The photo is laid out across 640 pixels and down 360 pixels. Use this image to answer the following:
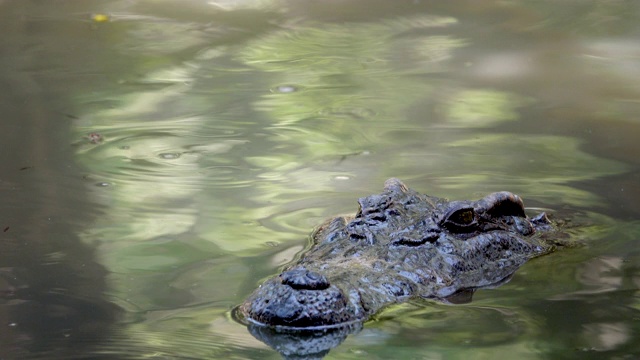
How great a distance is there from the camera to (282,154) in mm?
7445

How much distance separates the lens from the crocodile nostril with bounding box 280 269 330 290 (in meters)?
4.39

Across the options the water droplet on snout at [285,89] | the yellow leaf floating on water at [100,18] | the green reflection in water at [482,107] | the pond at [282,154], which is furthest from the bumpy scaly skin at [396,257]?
the yellow leaf floating on water at [100,18]

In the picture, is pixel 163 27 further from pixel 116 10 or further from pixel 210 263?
pixel 210 263

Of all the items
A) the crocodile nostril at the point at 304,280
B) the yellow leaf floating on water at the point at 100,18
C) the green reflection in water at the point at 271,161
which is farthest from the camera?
the yellow leaf floating on water at the point at 100,18

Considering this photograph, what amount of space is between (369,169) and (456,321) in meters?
2.66

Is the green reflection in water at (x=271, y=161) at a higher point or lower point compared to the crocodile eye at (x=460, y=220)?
lower

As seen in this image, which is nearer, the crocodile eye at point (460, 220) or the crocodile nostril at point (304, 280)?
the crocodile nostril at point (304, 280)

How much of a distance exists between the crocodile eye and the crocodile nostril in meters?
1.25

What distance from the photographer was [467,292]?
5117mm

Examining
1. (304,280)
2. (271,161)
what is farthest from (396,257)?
(271,161)

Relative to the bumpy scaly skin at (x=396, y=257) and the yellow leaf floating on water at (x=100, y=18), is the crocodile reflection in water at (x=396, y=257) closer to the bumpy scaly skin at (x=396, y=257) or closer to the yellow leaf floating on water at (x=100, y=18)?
the bumpy scaly skin at (x=396, y=257)

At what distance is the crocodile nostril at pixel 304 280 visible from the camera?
4.39 meters

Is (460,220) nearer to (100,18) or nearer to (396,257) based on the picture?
(396,257)

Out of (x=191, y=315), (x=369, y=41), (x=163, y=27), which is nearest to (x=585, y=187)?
(x=191, y=315)
